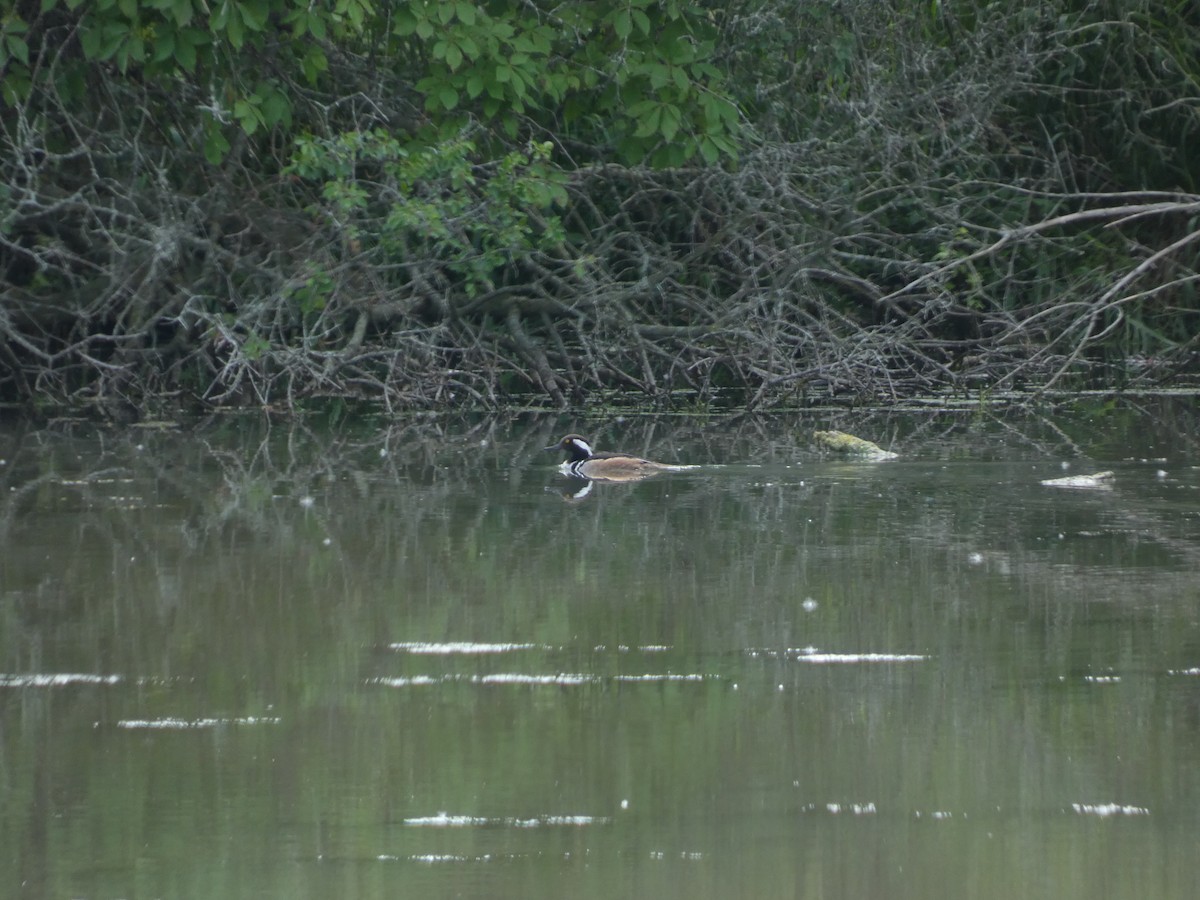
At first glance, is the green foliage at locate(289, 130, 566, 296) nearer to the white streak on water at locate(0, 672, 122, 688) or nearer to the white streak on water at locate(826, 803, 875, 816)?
the white streak on water at locate(0, 672, 122, 688)

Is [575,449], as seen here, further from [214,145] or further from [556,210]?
[556,210]

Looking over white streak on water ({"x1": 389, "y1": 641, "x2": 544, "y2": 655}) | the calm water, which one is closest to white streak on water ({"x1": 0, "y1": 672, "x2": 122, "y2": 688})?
the calm water

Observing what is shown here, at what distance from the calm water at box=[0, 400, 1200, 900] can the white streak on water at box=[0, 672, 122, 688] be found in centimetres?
1

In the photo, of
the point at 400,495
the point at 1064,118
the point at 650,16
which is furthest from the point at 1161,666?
the point at 1064,118

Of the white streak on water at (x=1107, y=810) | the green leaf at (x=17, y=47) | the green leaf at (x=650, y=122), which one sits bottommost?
the white streak on water at (x=1107, y=810)

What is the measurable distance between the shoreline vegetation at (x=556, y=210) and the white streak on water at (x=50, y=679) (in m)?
6.53

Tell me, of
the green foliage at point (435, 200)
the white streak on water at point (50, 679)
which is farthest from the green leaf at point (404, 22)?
the white streak on water at point (50, 679)

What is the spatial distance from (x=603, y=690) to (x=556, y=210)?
1028cm

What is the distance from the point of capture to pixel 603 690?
15.9 ft

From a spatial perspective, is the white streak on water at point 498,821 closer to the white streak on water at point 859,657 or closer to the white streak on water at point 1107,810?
the white streak on water at point 1107,810

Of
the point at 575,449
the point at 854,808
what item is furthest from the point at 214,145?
the point at 854,808

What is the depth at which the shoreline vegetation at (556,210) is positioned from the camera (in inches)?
476

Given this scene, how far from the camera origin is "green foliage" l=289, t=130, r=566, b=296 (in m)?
12.3

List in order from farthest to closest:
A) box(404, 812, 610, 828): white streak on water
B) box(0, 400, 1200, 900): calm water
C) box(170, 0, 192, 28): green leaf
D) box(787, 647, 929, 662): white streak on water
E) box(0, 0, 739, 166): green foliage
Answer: box(0, 0, 739, 166): green foliage < box(170, 0, 192, 28): green leaf < box(787, 647, 929, 662): white streak on water < box(404, 812, 610, 828): white streak on water < box(0, 400, 1200, 900): calm water
